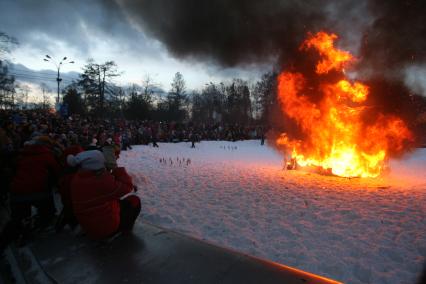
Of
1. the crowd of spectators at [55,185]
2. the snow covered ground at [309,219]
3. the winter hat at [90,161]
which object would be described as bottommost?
the snow covered ground at [309,219]

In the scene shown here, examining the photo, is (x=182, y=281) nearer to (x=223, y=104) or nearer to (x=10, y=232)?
(x=10, y=232)

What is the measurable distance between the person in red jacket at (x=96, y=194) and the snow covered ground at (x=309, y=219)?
181 centimetres

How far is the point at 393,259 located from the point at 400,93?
10388 millimetres

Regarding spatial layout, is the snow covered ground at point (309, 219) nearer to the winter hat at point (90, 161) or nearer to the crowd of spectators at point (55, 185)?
the crowd of spectators at point (55, 185)

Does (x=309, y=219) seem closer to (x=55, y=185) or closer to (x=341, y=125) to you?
(x=55, y=185)

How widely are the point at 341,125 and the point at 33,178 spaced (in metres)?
11.8

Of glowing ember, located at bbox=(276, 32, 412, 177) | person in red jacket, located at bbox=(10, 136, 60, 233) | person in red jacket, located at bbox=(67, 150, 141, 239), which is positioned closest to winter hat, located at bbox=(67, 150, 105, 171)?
person in red jacket, located at bbox=(67, 150, 141, 239)

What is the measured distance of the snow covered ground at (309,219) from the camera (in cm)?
426

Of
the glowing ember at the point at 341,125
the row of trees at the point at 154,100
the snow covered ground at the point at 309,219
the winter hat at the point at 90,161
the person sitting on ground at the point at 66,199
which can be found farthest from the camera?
the row of trees at the point at 154,100

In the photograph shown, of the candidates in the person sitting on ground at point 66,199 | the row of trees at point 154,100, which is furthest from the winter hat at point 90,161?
the row of trees at point 154,100

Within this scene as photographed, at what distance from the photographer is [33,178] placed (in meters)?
4.35

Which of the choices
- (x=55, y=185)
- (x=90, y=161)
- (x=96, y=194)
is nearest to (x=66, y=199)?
(x=55, y=185)

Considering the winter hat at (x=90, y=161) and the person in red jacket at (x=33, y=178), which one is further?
the person in red jacket at (x=33, y=178)

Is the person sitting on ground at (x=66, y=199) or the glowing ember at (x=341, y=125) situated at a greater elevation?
the glowing ember at (x=341, y=125)
